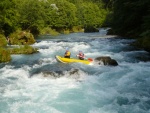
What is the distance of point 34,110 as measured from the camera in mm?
9688

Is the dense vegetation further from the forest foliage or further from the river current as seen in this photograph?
the forest foliage

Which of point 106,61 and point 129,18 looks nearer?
point 106,61

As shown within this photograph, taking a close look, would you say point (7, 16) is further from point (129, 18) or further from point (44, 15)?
point (44, 15)

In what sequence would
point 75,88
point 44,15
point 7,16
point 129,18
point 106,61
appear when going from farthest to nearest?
point 44,15 < point 7,16 < point 129,18 < point 106,61 < point 75,88

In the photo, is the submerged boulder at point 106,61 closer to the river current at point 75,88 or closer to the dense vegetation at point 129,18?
the river current at point 75,88

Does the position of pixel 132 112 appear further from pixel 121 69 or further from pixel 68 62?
pixel 68 62

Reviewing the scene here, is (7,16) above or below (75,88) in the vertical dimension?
above

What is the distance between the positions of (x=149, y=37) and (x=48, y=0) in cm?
4948

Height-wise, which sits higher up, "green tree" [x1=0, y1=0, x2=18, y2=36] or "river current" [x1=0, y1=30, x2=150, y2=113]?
"green tree" [x1=0, y1=0, x2=18, y2=36]

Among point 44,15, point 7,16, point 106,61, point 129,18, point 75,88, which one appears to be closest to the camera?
point 75,88

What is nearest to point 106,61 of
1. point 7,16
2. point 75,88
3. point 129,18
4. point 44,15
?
point 75,88

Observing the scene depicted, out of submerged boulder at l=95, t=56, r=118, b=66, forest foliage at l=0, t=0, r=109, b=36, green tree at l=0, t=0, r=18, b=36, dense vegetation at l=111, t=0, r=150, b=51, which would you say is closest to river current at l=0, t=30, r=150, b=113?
submerged boulder at l=95, t=56, r=118, b=66

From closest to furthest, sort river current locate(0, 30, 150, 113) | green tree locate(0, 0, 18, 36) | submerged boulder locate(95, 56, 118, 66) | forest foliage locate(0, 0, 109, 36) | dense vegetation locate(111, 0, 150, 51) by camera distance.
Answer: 1. river current locate(0, 30, 150, 113)
2. submerged boulder locate(95, 56, 118, 66)
3. dense vegetation locate(111, 0, 150, 51)
4. green tree locate(0, 0, 18, 36)
5. forest foliage locate(0, 0, 109, 36)

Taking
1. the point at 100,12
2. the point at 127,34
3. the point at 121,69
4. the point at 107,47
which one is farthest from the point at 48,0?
the point at 121,69
